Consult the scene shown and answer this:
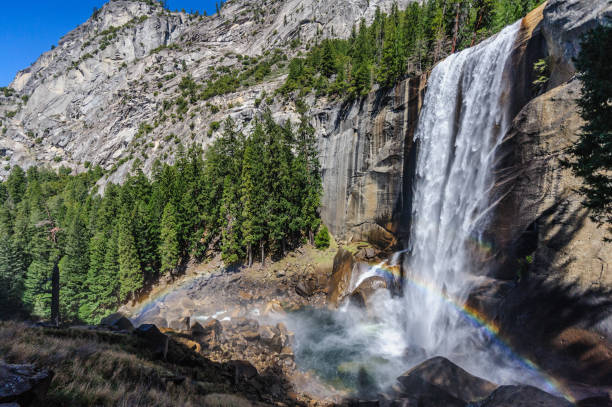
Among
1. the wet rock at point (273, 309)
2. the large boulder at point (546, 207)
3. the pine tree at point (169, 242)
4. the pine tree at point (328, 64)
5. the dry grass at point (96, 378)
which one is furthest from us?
the pine tree at point (328, 64)

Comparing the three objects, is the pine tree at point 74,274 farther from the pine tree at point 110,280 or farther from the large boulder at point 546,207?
the large boulder at point 546,207

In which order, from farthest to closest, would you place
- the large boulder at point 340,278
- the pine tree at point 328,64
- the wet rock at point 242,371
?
the pine tree at point 328,64 < the large boulder at point 340,278 < the wet rock at point 242,371

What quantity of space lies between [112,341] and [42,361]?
612 cm

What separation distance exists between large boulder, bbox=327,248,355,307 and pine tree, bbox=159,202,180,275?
777 inches

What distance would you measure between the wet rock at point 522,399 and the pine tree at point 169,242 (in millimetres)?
32043

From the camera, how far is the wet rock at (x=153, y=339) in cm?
1184

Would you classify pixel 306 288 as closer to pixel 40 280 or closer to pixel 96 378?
pixel 96 378

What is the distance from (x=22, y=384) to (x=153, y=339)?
10.1m

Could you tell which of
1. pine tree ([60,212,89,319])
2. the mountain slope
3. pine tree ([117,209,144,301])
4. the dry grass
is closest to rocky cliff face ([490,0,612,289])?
the dry grass

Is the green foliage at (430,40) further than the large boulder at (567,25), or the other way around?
the green foliage at (430,40)

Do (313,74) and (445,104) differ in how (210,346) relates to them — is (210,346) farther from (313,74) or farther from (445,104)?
(313,74)

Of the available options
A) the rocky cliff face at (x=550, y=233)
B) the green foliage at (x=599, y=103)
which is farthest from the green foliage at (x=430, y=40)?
the green foliage at (x=599, y=103)

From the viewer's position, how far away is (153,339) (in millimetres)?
12672

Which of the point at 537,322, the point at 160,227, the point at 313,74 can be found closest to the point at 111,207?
the point at 160,227
